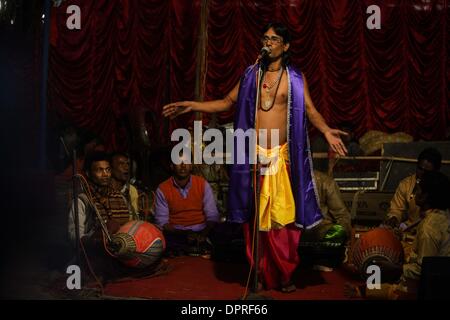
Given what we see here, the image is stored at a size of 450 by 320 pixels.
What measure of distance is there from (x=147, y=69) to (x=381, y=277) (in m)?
6.90

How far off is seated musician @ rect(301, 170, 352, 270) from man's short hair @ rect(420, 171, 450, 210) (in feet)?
3.66

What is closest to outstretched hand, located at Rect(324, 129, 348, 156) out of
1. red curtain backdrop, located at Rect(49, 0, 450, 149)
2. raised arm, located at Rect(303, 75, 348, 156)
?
raised arm, located at Rect(303, 75, 348, 156)

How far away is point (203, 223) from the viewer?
6516 millimetres

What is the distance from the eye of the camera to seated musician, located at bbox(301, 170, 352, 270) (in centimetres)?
565

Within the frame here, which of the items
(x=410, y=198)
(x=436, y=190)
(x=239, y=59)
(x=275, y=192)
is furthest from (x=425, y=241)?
(x=239, y=59)

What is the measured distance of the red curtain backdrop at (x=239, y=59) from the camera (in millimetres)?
10438

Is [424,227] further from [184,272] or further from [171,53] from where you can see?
[171,53]

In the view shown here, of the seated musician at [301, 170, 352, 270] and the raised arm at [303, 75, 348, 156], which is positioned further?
the seated musician at [301, 170, 352, 270]

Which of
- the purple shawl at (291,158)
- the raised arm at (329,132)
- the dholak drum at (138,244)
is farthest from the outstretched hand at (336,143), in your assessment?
the dholak drum at (138,244)

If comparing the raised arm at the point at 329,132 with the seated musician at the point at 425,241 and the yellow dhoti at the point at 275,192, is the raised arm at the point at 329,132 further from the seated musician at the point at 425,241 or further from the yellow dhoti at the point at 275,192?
the seated musician at the point at 425,241

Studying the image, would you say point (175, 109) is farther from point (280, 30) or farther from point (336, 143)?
point (336, 143)

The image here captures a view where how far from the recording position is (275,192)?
15.4ft

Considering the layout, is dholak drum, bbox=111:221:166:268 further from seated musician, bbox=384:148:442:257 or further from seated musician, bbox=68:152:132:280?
seated musician, bbox=384:148:442:257

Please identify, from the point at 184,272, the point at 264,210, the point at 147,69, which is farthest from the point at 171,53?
the point at 264,210
